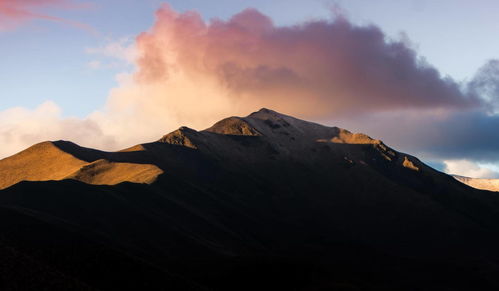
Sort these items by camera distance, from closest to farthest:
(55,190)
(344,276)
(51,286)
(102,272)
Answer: (51,286) → (102,272) → (344,276) → (55,190)

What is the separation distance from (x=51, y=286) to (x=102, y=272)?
74.9 feet

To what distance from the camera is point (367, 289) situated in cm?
15075

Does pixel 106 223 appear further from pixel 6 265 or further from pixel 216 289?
pixel 6 265

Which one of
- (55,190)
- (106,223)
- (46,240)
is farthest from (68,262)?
(55,190)

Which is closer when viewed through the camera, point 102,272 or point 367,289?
point 102,272

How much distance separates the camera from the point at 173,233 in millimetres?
185125

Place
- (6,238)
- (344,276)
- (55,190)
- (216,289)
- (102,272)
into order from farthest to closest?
(55,190), (344,276), (216,289), (6,238), (102,272)

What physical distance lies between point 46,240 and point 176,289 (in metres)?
31.3

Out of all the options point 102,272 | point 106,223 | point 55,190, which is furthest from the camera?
point 55,190

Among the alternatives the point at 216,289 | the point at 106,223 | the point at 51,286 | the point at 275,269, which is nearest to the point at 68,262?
the point at 51,286

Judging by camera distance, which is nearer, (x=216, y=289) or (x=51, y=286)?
(x=51, y=286)

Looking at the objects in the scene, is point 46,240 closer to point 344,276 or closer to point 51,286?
point 51,286

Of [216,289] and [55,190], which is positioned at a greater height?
[55,190]

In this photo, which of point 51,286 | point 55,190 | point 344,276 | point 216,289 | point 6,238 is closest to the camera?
point 51,286
